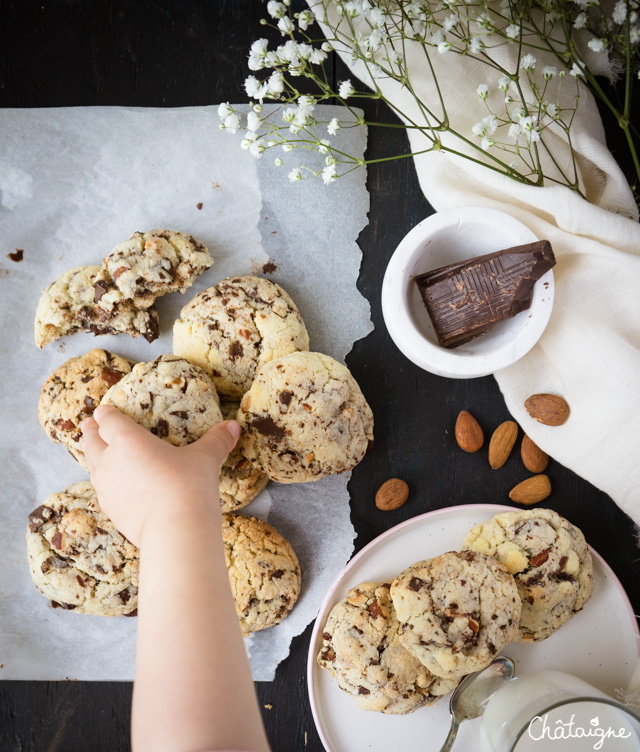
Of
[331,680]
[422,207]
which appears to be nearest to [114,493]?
[331,680]

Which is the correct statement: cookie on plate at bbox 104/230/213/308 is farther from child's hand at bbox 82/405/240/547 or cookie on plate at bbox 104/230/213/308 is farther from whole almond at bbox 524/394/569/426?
whole almond at bbox 524/394/569/426

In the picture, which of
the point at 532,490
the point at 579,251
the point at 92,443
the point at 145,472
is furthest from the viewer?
the point at 532,490

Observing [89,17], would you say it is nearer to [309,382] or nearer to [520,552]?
[309,382]

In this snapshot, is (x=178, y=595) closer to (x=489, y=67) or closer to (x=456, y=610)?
(x=456, y=610)

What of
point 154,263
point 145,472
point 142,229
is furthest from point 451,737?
point 142,229

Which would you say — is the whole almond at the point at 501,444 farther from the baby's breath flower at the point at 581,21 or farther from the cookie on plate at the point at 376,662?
the baby's breath flower at the point at 581,21

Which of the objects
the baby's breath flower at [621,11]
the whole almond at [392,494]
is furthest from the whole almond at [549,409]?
the baby's breath flower at [621,11]
